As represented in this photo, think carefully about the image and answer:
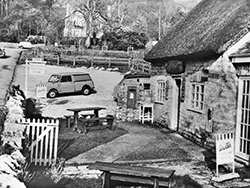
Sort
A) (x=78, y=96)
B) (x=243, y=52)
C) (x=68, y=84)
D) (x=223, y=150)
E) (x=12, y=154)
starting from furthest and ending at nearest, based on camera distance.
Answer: (x=78, y=96)
(x=68, y=84)
(x=243, y=52)
(x=223, y=150)
(x=12, y=154)

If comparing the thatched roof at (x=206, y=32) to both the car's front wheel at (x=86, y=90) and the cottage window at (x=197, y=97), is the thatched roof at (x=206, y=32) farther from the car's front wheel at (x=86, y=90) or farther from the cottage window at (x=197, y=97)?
the car's front wheel at (x=86, y=90)

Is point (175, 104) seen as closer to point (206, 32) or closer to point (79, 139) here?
point (206, 32)

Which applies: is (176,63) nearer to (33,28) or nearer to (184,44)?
(184,44)

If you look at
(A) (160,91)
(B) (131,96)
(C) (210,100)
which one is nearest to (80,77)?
(B) (131,96)

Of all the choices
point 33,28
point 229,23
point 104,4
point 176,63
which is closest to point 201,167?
point 229,23

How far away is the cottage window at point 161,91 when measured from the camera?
15436 mm

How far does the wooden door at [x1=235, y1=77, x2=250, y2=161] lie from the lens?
9.15 meters

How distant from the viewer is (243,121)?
9352 millimetres

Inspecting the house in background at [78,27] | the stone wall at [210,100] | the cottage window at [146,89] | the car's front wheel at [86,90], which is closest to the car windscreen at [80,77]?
the car's front wheel at [86,90]

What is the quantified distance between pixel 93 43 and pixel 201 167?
116ft

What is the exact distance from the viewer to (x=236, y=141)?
Answer: 9531 mm

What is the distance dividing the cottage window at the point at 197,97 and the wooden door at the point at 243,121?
2448 millimetres

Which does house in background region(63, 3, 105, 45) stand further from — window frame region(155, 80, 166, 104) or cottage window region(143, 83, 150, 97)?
window frame region(155, 80, 166, 104)

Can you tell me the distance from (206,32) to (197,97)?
7.86 feet
